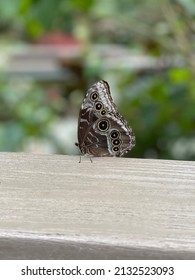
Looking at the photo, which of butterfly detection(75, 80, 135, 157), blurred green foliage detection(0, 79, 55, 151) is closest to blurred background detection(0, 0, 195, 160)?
blurred green foliage detection(0, 79, 55, 151)

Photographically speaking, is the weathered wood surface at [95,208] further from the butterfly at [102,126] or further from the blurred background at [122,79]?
the blurred background at [122,79]

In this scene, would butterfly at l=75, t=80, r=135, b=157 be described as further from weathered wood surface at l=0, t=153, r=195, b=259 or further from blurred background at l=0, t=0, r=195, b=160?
blurred background at l=0, t=0, r=195, b=160

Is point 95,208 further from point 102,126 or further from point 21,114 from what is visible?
point 21,114

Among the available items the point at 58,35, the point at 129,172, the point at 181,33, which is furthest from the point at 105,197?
the point at 58,35

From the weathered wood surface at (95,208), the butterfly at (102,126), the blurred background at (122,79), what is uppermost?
the blurred background at (122,79)

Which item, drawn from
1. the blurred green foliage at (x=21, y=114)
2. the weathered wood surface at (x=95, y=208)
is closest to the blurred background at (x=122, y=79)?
the blurred green foliage at (x=21, y=114)

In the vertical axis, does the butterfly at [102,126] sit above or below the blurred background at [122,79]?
below

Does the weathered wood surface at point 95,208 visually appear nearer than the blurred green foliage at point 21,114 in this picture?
Yes
